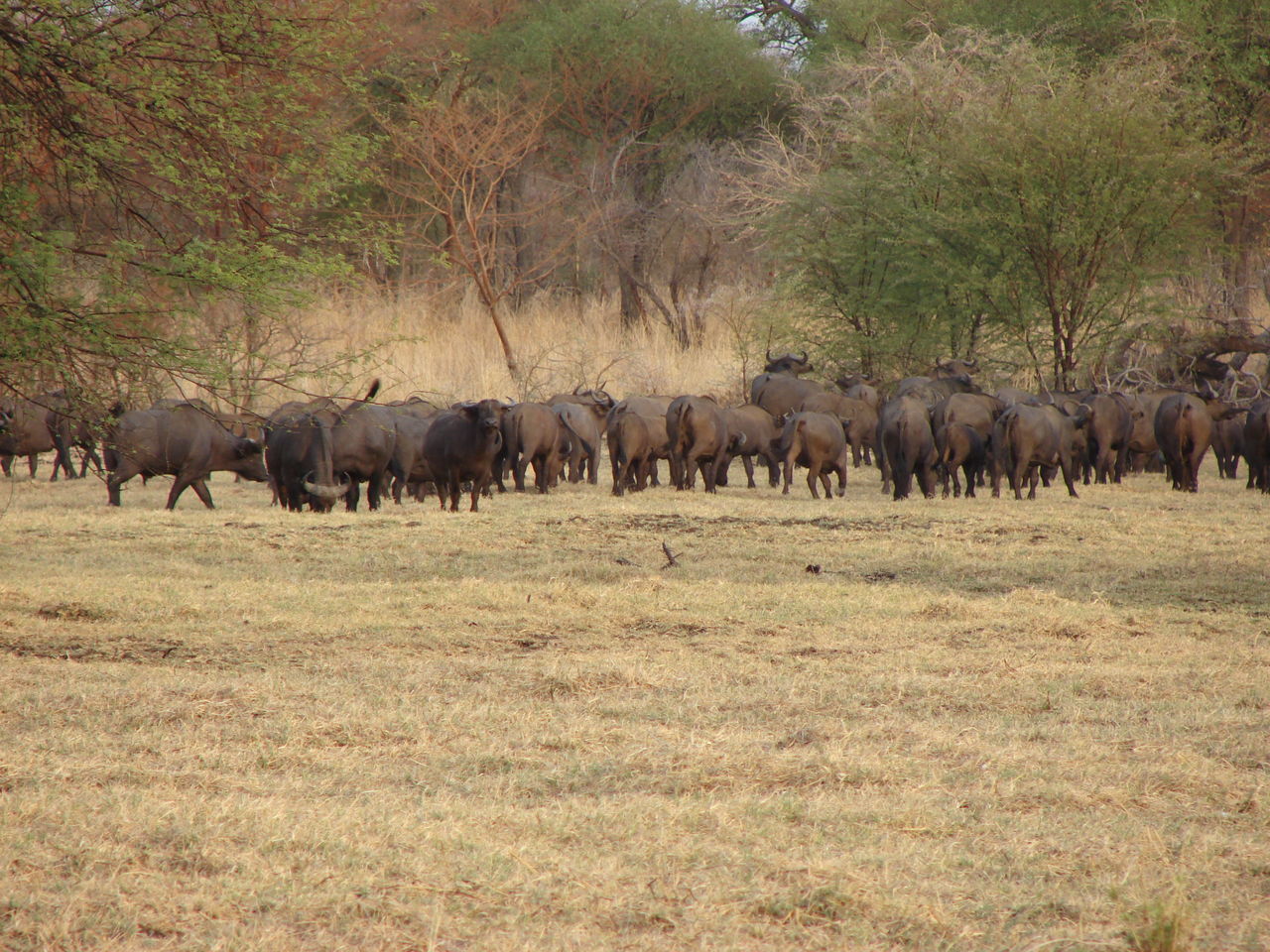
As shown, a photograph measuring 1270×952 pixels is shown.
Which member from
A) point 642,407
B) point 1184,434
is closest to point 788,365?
point 642,407

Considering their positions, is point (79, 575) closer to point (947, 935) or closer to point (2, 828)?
point (2, 828)

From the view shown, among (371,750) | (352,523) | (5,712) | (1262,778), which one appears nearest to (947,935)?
(1262,778)

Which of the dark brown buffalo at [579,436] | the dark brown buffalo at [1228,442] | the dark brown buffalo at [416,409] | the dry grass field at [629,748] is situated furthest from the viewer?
the dark brown buffalo at [1228,442]

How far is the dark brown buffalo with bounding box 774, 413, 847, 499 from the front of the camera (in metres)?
16.8

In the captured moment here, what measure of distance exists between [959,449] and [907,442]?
2.32 ft

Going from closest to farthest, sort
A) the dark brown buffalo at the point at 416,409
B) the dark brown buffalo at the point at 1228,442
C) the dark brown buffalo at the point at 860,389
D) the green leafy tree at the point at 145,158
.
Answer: the green leafy tree at the point at 145,158
the dark brown buffalo at the point at 416,409
the dark brown buffalo at the point at 1228,442
the dark brown buffalo at the point at 860,389

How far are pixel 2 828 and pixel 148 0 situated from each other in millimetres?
4583

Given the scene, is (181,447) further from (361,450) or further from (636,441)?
(636,441)

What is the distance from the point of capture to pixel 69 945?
3.46 metres

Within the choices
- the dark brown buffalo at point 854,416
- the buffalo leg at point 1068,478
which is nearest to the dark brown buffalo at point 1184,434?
the buffalo leg at point 1068,478

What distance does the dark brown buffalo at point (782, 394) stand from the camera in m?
23.0

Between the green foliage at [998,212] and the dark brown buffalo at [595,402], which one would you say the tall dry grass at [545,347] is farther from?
the dark brown buffalo at [595,402]

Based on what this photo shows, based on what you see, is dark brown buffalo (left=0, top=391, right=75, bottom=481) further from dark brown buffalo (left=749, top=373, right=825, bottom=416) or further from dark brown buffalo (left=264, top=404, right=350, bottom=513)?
dark brown buffalo (left=749, top=373, right=825, bottom=416)

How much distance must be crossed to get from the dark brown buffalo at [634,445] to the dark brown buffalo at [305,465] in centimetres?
373
